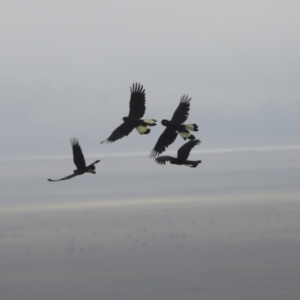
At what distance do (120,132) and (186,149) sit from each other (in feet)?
4.01

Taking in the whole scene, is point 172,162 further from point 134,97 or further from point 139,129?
point 134,97

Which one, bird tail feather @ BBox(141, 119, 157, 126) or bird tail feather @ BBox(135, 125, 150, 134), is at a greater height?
bird tail feather @ BBox(141, 119, 157, 126)

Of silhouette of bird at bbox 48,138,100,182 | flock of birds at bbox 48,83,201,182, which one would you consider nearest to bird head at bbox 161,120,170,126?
flock of birds at bbox 48,83,201,182

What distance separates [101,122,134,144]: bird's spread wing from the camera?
13438mm

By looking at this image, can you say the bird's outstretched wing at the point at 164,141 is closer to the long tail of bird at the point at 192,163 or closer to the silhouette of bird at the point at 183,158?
the silhouette of bird at the point at 183,158

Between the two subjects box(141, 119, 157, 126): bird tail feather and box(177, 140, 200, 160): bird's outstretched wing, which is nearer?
box(141, 119, 157, 126): bird tail feather

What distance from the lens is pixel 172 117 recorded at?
44.9 feet

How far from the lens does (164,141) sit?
13.1 metres

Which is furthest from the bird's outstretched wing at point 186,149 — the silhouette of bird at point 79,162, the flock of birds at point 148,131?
the silhouette of bird at point 79,162

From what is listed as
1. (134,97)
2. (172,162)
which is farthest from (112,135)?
(172,162)

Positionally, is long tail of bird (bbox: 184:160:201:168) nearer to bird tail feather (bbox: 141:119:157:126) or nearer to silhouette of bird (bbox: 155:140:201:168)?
silhouette of bird (bbox: 155:140:201:168)

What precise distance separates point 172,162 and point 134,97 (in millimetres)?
1594

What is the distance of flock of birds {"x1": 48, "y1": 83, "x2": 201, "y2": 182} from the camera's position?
12401 millimetres

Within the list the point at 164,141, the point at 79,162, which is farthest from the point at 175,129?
the point at 79,162
